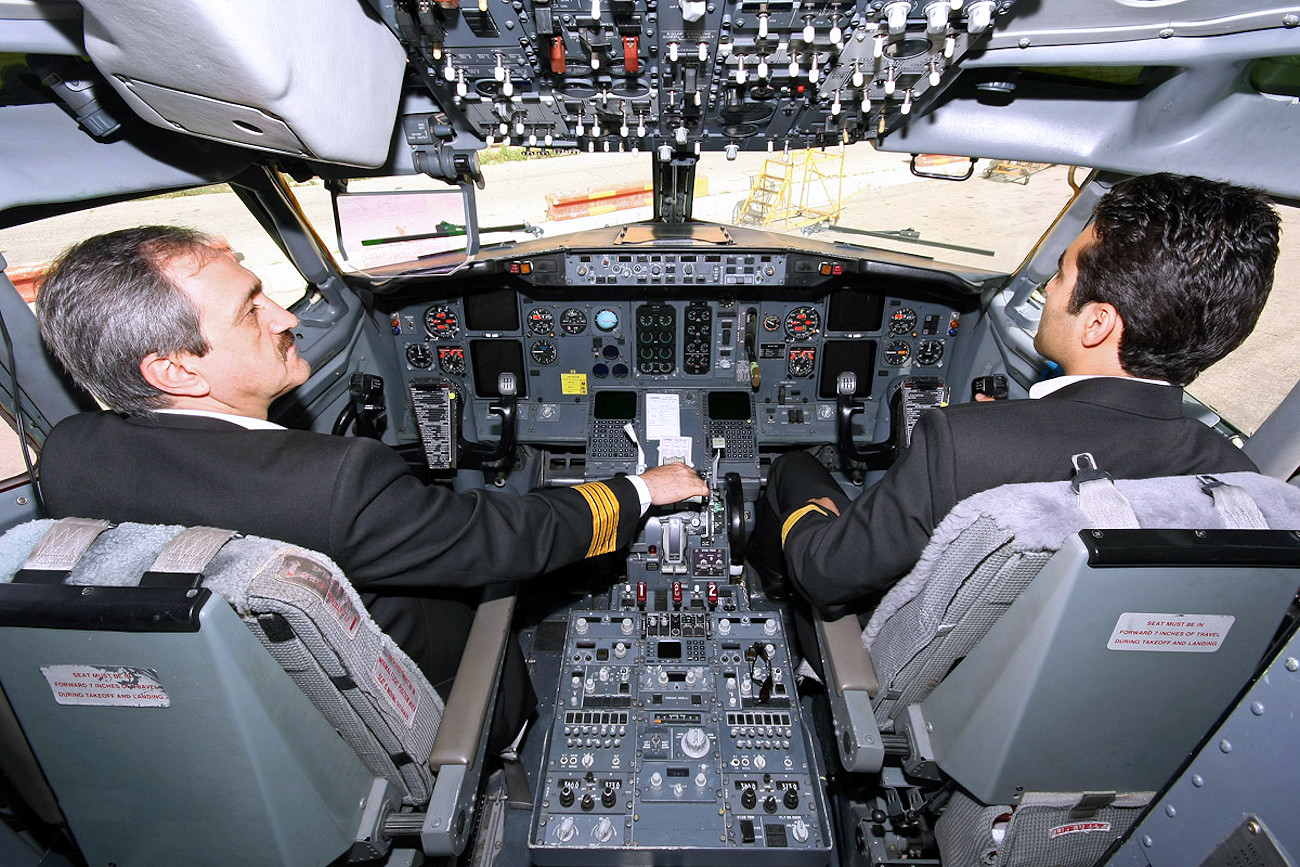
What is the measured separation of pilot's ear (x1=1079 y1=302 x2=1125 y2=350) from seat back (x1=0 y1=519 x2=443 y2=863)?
1575 millimetres

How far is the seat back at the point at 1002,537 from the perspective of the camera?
1108 mm

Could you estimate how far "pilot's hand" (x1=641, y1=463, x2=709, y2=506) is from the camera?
2.09 m

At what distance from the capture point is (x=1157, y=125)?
80.6 inches

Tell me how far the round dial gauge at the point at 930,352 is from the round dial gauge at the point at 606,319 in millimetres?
1636

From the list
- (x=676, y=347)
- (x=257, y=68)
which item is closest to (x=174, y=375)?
(x=257, y=68)

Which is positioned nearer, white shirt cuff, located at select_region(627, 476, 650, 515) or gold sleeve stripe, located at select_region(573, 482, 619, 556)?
gold sleeve stripe, located at select_region(573, 482, 619, 556)

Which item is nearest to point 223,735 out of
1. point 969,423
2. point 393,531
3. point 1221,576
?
point 393,531

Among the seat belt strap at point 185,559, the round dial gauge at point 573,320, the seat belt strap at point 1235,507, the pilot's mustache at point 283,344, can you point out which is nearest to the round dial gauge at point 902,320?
the round dial gauge at point 573,320

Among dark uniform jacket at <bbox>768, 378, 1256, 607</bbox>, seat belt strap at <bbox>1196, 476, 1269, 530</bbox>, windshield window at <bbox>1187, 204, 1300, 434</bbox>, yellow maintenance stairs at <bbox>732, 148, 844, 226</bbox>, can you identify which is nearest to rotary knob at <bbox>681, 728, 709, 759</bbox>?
dark uniform jacket at <bbox>768, 378, 1256, 607</bbox>

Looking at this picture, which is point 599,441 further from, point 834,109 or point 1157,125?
point 1157,125

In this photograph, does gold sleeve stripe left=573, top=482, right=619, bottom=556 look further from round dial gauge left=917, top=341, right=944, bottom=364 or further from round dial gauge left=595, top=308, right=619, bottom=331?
round dial gauge left=917, top=341, right=944, bottom=364

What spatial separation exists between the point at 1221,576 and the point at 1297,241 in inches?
58.8

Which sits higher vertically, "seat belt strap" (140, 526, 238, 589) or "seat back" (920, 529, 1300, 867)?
"seat belt strap" (140, 526, 238, 589)

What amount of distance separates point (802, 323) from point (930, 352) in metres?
0.74
